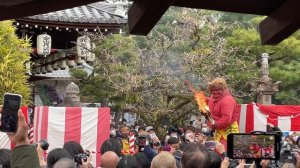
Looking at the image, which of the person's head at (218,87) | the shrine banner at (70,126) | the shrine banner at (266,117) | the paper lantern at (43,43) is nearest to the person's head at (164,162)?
the person's head at (218,87)

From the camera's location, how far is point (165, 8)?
2.96 metres

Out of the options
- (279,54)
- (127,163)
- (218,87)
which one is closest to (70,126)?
(218,87)

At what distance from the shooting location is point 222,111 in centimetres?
610

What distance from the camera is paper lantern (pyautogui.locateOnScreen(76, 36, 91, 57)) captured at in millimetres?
12641

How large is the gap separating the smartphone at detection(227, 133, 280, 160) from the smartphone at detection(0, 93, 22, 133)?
1.40m

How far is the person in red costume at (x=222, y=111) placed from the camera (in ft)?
19.8

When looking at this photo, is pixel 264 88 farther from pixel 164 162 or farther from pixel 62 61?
pixel 164 162

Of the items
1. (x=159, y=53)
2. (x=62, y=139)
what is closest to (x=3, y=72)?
(x=62, y=139)

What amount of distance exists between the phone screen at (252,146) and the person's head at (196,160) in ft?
1.56

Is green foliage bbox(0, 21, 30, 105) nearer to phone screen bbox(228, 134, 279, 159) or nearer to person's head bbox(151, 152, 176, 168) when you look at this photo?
person's head bbox(151, 152, 176, 168)

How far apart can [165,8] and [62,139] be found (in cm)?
539

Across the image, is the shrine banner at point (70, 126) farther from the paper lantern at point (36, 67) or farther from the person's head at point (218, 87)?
the paper lantern at point (36, 67)

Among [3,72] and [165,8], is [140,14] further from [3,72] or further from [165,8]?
[3,72]

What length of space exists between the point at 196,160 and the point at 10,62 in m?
7.45
